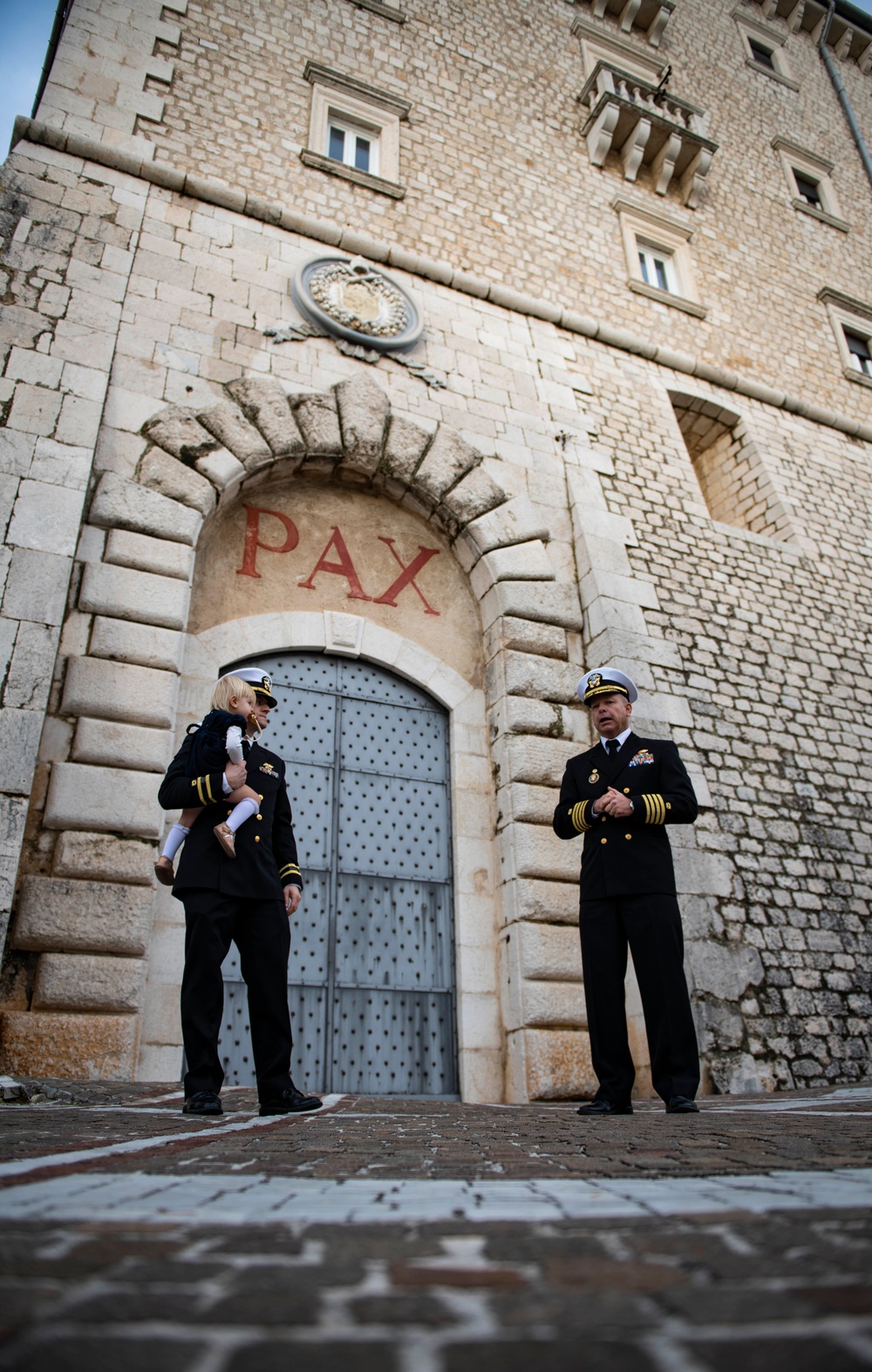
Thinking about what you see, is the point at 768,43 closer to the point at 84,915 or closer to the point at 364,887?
the point at 364,887

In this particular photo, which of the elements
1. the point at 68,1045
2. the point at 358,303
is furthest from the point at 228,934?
the point at 358,303

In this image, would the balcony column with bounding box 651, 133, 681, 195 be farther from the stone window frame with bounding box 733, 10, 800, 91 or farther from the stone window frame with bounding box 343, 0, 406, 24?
the stone window frame with bounding box 733, 10, 800, 91

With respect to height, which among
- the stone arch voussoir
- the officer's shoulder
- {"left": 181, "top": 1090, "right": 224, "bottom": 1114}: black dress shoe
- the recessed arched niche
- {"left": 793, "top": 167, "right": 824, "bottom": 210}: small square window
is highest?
{"left": 793, "top": 167, "right": 824, "bottom": 210}: small square window

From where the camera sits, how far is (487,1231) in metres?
0.81

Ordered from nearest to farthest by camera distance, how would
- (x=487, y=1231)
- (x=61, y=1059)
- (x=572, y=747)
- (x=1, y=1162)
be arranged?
1. (x=487, y=1231)
2. (x=1, y=1162)
3. (x=61, y=1059)
4. (x=572, y=747)

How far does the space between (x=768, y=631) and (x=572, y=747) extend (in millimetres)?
2523

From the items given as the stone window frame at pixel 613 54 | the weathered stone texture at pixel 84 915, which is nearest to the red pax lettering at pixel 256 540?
the weathered stone texture at pixel 84 915

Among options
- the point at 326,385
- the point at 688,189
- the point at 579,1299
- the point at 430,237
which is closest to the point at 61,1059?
the point at 579,1299

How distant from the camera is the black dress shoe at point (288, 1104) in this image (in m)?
2.85

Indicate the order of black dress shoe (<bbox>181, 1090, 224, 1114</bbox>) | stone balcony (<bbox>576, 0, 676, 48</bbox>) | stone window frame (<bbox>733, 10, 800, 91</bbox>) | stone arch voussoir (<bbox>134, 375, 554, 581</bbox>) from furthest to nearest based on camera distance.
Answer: stone window frame (<bbox>733, 10, 800, 91</bbox>), stone balcony (<bbox>576, 0, 676, 48</bbox>), stone arch voussoir (<bbox>134, 375, 554, 581</bbox>), black dress shoe (<bbox>181, 1090, 224, 1114</bbox>)

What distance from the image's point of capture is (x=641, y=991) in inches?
137

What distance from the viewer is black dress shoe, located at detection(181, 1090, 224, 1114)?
104 inches

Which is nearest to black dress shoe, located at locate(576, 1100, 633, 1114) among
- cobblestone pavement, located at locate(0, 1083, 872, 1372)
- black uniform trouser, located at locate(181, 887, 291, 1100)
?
black uniform trouser, located at locate(181, 887, 291, 1100)

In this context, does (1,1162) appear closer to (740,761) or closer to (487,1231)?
(487,1231)
